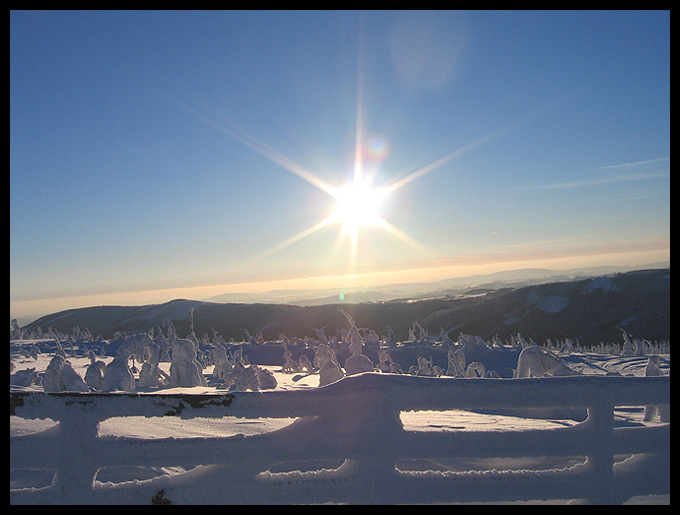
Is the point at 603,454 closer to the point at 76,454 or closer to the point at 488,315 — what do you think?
the point at 76,454

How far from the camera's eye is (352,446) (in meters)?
2.98

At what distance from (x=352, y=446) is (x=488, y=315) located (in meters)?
72.6

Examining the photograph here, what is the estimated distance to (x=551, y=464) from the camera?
12.1ft

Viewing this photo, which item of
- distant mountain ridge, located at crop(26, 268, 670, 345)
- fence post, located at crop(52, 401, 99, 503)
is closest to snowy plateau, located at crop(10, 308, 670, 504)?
fence post, located at crop(52, 401, 99, 503)

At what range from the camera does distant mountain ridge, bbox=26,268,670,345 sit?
204 feet

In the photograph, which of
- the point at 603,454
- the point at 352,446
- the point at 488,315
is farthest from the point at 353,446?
the point at 488,315

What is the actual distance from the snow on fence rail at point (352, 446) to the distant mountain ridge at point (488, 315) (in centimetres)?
5780

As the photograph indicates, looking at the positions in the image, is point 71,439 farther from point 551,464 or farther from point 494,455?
point 551,464

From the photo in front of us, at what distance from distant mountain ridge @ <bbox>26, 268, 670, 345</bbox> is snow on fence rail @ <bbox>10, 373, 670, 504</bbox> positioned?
57.8 m

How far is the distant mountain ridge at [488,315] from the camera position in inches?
2450

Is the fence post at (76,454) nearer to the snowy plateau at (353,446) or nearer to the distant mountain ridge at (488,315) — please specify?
the snowy plateau at (353,446)
